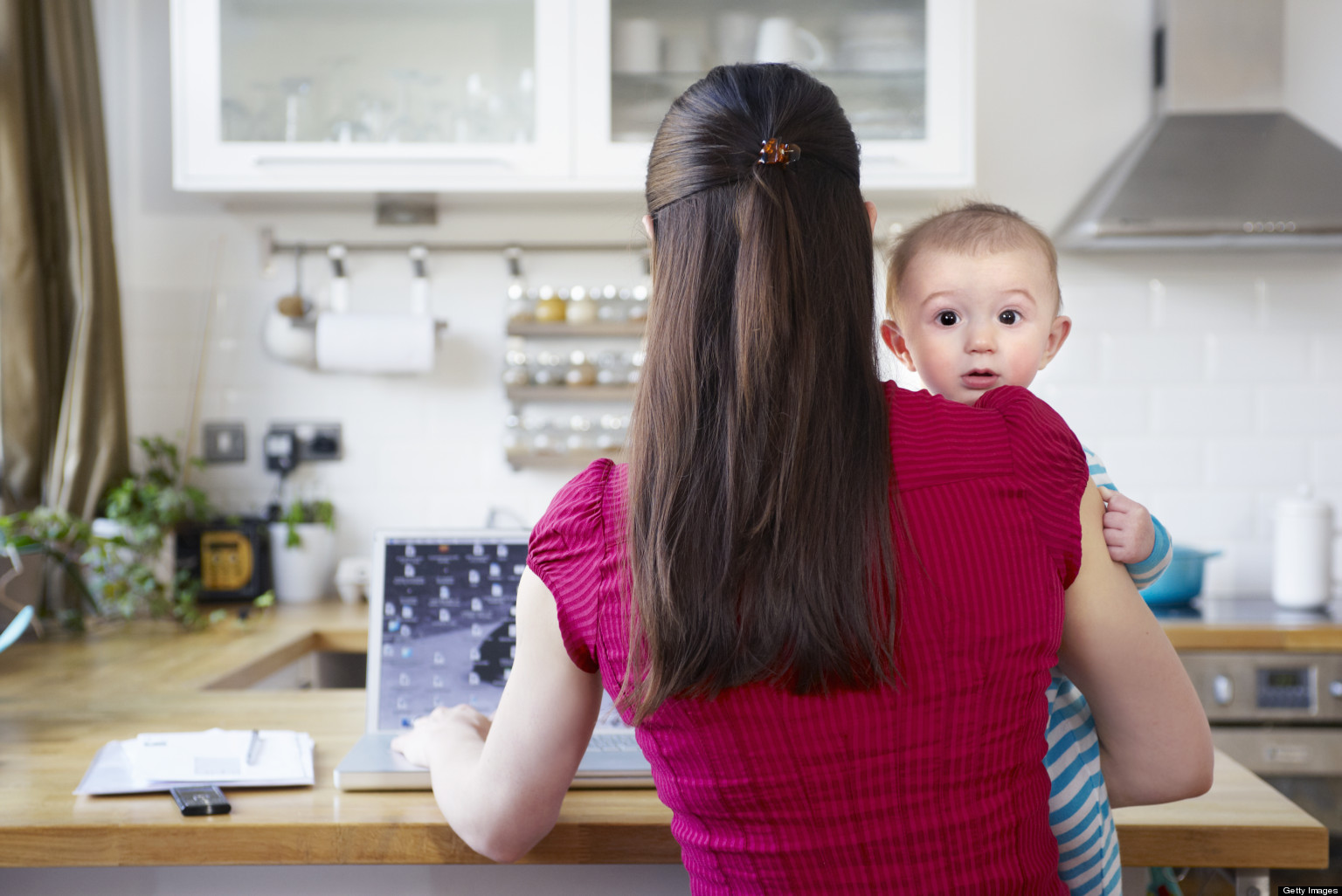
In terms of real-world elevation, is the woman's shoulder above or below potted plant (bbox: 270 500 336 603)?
above

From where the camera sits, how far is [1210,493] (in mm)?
2713

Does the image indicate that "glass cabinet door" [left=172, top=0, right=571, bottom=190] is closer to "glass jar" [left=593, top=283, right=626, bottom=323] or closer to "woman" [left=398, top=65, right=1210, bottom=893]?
"glass jar" [left=593, top=283, right=626, bottom=323]

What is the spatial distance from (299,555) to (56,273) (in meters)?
0.82

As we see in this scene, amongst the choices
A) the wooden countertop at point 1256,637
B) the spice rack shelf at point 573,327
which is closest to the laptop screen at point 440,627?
the spice rack shelf at point 573,327

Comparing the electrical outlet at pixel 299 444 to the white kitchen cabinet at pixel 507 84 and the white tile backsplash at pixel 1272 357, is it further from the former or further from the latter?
the white tile backsplash at pixel 1272 357

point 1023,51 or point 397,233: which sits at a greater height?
point 1023,51

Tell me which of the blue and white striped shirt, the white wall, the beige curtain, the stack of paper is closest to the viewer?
the blue and white striped shirt

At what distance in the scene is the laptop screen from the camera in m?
1.20

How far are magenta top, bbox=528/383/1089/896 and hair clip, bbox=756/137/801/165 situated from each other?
169 mm

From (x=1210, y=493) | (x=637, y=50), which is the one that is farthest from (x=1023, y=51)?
(x=1210, y=493)

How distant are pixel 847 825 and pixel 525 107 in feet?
6.54

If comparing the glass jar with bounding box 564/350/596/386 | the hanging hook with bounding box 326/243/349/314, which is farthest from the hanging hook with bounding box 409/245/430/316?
the glass jar with bounding box 564/350/596/386

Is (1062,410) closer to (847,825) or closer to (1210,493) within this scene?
(1210,493)

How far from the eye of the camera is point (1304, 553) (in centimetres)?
241
